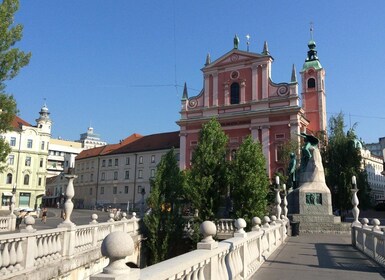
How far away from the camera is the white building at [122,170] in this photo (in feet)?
213

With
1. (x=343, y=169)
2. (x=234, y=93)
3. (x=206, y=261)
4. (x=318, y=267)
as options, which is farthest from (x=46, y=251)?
(x=234, y=93)

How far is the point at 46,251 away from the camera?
377 inches

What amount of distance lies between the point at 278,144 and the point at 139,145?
30.8 metres

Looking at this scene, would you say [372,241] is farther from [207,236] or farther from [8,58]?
[8,58]

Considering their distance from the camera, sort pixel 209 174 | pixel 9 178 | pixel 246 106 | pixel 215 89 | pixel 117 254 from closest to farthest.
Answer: pixel 117 254 → pixel 209 174 → pixel 246 106 → pixel 215 89 → pixel 9 178

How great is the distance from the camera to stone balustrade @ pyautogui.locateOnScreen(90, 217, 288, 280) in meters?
2.95

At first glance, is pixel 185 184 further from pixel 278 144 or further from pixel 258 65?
pixel 258 65

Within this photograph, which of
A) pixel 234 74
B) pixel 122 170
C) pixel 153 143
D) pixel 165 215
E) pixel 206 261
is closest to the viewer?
pixel 206 261

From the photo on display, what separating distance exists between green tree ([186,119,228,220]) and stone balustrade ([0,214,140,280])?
1395 cm

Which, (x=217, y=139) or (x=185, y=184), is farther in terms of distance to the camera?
(x=217, y=139)

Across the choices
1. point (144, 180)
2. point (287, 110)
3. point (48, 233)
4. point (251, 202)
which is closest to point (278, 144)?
point (287, 110)

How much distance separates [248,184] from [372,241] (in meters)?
14.9

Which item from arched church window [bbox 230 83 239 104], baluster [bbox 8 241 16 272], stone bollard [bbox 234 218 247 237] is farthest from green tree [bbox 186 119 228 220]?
arched church window [bbox 230 83 239 104]

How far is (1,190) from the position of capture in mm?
59250
